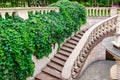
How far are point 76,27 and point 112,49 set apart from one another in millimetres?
5686

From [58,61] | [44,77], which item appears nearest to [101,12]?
[58,61]

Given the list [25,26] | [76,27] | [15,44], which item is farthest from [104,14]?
[15,44]

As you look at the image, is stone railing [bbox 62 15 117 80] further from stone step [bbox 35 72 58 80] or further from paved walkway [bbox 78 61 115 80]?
stone step [bbox 35 72 58 80]

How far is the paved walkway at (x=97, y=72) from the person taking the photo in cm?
1009

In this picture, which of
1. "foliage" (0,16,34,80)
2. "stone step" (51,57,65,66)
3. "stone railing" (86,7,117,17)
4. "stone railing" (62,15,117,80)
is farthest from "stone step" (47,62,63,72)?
"stone railing" (86,7,117,17)

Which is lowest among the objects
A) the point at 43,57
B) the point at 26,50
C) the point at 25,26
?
the point at 43,57

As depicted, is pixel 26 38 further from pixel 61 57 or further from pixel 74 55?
pixel 61 57

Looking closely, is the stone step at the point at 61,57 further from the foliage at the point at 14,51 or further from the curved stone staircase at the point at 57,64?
the foliage at the point at 14,51

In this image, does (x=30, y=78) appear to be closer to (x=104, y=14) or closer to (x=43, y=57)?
(x=43, y=57)

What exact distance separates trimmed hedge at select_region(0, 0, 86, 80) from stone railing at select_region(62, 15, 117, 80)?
1.21 m

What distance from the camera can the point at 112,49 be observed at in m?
7.60

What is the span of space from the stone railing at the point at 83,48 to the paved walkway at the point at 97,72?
2.49 feet

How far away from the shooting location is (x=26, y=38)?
810 centimetres

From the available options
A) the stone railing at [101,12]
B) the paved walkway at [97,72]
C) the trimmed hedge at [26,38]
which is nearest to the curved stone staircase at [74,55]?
the paved walkway at [97,72]
